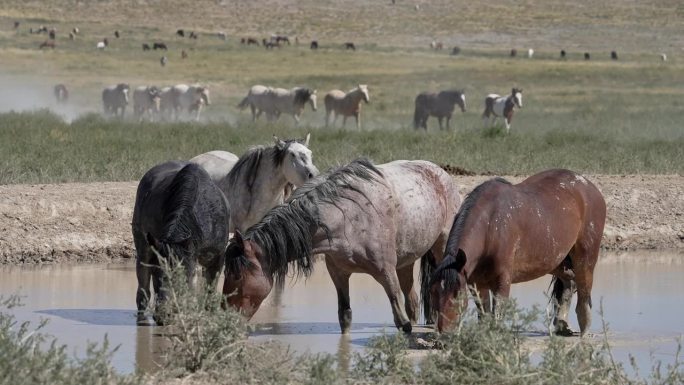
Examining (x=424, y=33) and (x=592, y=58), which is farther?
(x=424, y=33)

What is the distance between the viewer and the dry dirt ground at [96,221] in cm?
1398

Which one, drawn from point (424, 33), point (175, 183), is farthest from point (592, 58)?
point (175, 183)

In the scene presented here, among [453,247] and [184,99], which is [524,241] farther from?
[184,99]

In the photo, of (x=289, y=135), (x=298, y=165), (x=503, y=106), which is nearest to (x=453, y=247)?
(x=298, y=165)

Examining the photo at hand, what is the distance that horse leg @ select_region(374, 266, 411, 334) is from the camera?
970 centimetres

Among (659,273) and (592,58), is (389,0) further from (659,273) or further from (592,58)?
(659,273)

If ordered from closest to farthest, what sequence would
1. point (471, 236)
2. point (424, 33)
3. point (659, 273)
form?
point (471, 236) < point (659, 273) < point (424, 33)

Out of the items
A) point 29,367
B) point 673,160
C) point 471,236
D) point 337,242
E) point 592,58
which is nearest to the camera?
point 29,367

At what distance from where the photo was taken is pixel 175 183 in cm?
1015

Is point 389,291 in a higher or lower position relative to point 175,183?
lower

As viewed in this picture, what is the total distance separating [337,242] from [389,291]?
538 mm

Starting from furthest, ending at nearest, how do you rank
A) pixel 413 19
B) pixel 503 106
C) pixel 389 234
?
1. pixel 413 19
2. pixel 503 106
3. pixel 389 234

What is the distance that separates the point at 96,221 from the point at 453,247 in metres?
6.94

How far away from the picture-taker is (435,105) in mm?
38469
